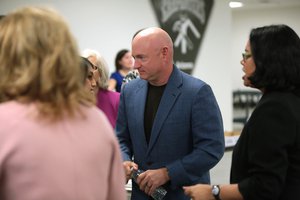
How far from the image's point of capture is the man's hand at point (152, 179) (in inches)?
82.0

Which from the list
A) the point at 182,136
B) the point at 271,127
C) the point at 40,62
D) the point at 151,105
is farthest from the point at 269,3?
the point at 40,62

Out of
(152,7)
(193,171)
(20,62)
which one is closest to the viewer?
(20,62)

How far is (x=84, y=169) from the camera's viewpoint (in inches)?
46.6

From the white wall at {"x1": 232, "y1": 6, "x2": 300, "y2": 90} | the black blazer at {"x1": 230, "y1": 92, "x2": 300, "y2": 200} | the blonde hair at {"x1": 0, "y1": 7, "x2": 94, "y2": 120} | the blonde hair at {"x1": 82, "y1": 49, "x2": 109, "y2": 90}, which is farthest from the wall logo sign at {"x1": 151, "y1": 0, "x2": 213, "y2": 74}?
the blonde hair at {"x1": 0, "y1": 7, "x2": 94, "y2": 120}

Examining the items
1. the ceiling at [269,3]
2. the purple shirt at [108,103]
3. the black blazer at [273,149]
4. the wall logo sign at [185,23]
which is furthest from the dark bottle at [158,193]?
the ceiling at [269,3]

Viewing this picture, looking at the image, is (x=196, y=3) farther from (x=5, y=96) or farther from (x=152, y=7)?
(x=5, y=96)

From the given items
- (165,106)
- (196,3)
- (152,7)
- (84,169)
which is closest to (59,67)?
(84,169)

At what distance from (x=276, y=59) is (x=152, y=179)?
0.83 m

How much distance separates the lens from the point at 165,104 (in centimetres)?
219

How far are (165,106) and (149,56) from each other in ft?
0.86

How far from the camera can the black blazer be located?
1.53 metres

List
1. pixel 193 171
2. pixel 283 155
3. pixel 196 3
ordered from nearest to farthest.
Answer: pixel 283 155 → pixel 193 171 → pixel 196 3

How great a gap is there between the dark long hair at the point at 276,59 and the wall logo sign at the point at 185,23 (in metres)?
5.39

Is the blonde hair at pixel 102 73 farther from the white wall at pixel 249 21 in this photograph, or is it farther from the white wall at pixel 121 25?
the white wall at pixel 249 21
